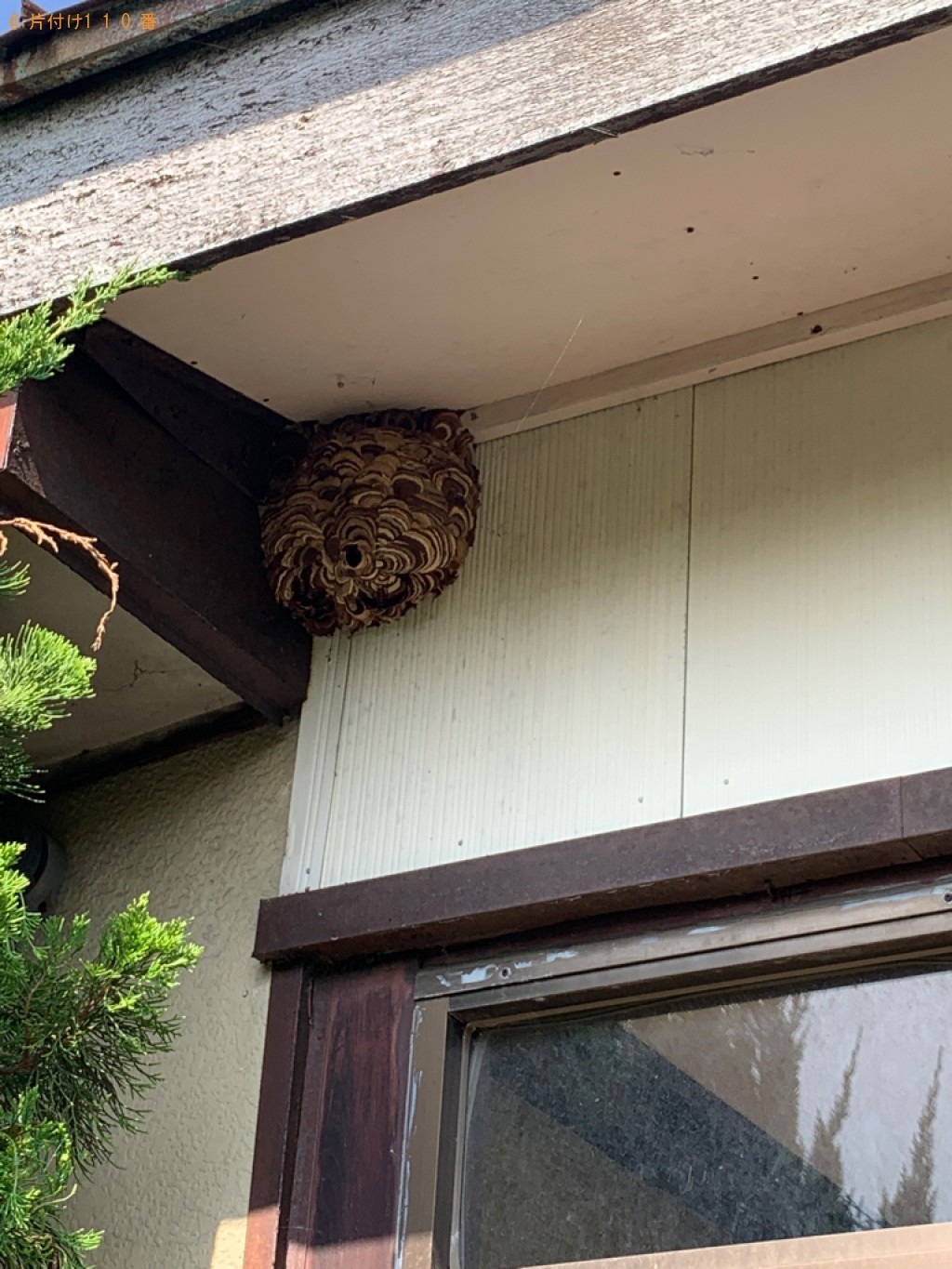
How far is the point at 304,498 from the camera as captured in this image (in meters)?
3.12

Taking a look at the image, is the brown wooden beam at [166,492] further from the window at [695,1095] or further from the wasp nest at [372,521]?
the window at [695,1095]

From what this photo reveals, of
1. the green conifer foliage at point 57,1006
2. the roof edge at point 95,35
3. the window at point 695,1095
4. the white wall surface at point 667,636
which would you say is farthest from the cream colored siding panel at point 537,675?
the roof edge at point 95,35

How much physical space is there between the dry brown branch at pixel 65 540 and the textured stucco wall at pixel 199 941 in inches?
16.3

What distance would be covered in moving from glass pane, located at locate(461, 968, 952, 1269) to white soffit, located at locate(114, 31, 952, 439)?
107cm

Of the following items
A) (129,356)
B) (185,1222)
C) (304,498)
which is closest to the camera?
(185,1222)

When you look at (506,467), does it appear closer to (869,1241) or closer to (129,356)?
(129,356)

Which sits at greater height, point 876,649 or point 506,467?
point 506,467

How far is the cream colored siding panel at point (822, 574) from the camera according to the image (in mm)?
2523

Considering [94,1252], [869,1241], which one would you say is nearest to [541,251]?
[869,1241]

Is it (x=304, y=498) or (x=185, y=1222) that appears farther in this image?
(x=304, y=498)

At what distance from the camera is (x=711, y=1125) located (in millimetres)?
2398

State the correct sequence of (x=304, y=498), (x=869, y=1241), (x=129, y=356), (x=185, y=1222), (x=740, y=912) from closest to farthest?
(x=869, y=1241) < (x=740, y=912) < (x=185, y=1222) < (x=129, y=356) < (x=304, y=498)

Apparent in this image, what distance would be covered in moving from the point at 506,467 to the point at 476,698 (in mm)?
454

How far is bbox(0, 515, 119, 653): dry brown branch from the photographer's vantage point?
2.33 m
